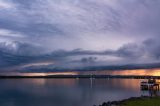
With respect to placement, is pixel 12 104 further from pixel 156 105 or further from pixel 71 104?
pixel 156 105

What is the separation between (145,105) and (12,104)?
62915 mm

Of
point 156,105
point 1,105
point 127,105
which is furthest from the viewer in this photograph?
point 1,105

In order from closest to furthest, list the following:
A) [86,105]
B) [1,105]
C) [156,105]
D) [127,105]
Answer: [156,105], [127,105], [86,105], [1,105]

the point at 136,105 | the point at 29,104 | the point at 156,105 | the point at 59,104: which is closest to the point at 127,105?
the point at 136,105

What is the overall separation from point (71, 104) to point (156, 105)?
4486 cm

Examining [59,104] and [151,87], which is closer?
[59,104]

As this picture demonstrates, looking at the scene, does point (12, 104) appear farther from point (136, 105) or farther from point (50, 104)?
point (136, 105)

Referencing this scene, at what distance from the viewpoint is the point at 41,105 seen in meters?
96.6

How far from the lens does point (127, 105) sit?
190ft

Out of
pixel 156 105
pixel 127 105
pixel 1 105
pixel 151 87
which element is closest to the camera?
pixel 156 105

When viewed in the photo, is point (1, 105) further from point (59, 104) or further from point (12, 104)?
point (59, 104)

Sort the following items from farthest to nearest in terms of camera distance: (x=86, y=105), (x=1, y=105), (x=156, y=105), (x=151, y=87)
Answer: (x=151, y=87) → (x=1, y=105) → (x=86, y=105) → (x=156, y=105)

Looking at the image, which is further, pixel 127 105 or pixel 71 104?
pixel 71 104

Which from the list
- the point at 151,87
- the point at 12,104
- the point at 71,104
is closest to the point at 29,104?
the point at 12,104
